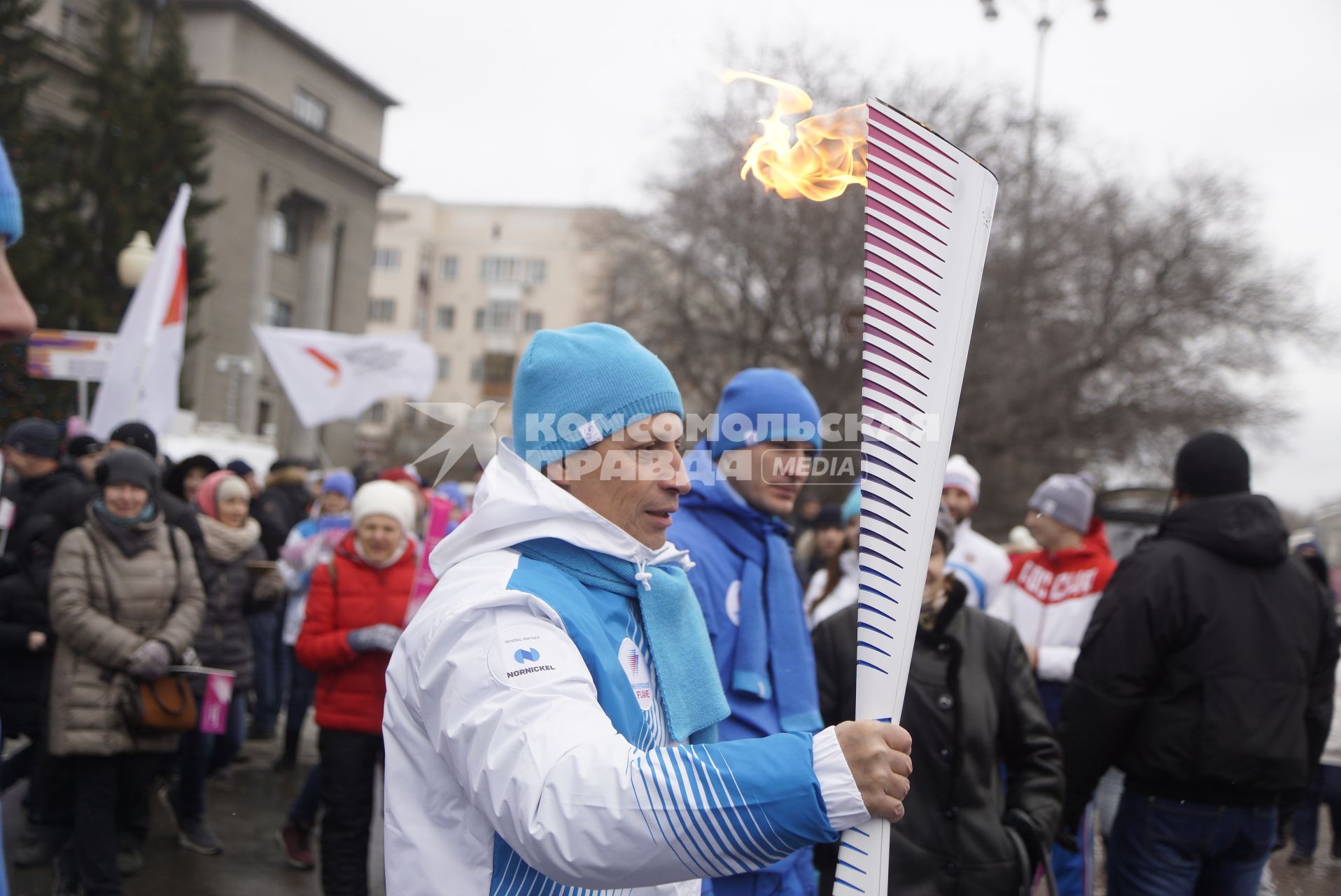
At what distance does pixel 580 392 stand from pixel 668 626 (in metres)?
0.49

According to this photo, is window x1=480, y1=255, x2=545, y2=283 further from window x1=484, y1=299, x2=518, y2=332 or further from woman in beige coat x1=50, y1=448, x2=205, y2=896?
woman in beige coat x1=50, y1=448, x2=205, y2=896

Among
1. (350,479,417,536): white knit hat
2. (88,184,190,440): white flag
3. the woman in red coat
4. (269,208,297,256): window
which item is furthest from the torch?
(269,208,297,256): window

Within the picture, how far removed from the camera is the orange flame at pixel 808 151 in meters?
2.47

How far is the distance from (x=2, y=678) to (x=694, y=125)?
57.5ft

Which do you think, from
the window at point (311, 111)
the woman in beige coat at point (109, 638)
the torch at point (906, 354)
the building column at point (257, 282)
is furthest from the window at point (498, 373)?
the torch at point (906, 354)

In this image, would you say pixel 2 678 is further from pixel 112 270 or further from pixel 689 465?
pixel 112 270

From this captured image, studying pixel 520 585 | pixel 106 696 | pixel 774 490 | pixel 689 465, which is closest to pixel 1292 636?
pixel 774 490

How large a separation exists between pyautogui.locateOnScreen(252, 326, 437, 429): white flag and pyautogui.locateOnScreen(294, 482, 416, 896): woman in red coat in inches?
269

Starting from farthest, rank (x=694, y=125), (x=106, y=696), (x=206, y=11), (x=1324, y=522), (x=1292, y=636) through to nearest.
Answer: (x=206, y=11) → (x=694, y=125) → (x=1324, y=522) → (x=106, y=696) → (x=1292, y=636)

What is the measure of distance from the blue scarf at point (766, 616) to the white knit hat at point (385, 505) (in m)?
2.61

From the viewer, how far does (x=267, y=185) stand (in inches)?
1697

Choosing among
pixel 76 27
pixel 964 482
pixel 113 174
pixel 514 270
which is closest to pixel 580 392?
pixel 964 482

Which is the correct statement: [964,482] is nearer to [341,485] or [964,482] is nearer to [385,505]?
[385,505]

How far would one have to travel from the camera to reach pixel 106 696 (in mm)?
5066
